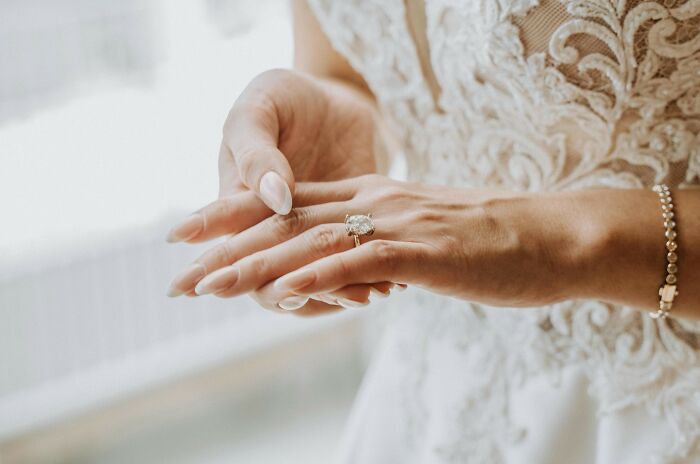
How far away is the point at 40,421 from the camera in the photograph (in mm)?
2027

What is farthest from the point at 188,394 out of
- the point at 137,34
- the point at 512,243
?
the point at 512,243

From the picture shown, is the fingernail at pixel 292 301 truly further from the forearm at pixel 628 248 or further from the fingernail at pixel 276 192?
the forearm at pixel 628 248

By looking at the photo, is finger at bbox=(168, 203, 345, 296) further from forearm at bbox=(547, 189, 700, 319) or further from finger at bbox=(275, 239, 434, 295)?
forearm at bbox=(547, 189, 700, 319)

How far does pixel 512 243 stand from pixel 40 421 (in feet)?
5.83

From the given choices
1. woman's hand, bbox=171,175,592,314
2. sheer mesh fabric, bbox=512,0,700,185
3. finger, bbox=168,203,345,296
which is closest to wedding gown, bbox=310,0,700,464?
sheer mesh fabric, bbox=512,0,700,185

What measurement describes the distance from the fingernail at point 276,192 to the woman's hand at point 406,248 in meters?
0.02

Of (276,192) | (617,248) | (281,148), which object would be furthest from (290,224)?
(617,248)

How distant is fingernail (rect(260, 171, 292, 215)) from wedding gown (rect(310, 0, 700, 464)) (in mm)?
254

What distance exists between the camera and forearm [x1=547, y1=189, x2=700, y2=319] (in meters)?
0.68

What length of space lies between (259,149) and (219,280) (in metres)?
0.15

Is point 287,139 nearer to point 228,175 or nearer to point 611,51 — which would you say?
point 228,175

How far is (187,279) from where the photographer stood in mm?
619

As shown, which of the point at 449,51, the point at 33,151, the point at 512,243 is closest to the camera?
the point at 512,243

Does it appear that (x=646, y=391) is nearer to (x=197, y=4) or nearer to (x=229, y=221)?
(x=229, y=221)
